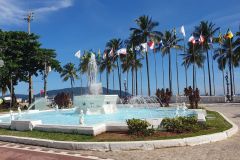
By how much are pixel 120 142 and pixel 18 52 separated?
36.5 m

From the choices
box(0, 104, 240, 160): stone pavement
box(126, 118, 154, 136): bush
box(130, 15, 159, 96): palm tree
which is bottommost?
box(0, 104, 240, 160): stone pavement

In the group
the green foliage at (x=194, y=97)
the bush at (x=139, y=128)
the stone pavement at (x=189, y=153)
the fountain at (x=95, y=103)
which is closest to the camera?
the stone pavement at (x=189, y=153)

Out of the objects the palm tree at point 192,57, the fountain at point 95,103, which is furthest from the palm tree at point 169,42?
the fountain at point 95,103

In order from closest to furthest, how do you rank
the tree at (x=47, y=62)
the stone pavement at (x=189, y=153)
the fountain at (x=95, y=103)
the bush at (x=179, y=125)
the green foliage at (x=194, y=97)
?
the stone pavement at (x=189, y=153), the bush at (x=179, y=125), the fountain at (x=95, y=103), the green foliage at (x=194, y=97), the tree at (x=47, y=62)

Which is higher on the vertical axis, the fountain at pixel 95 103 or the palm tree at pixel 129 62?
the palm tree at pixel 129 62

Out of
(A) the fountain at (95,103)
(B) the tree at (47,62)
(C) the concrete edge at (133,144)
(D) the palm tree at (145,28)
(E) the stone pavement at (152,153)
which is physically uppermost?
(D) the palm tree at (145,28)

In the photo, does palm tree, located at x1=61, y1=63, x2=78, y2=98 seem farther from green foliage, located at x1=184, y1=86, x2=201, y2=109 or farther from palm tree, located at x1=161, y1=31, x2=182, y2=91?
green foliage, located at x1=184, y1=86, x2=201, y2=109

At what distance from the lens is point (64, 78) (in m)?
102

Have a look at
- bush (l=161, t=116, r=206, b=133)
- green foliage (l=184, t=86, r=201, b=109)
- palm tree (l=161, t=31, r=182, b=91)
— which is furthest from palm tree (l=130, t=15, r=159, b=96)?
bush (l=161, t=116, r=206, b=133)

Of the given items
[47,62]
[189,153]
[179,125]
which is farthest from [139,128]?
[47,62]

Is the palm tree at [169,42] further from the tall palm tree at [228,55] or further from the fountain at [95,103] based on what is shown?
the fountain at [95,103]

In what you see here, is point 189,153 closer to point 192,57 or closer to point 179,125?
point 179,125

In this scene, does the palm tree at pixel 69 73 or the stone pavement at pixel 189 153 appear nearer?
the stone pavement at pixel 189 153

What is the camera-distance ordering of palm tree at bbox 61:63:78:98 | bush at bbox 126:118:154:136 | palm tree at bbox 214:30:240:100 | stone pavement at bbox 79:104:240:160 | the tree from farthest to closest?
palm tree at bbox 61:63:78:98 < palm tree at bbox 214:30:240:100 < the tree < bush at bbox 126:118:154:136 < stone pavement at bbox 79:104:240:160
